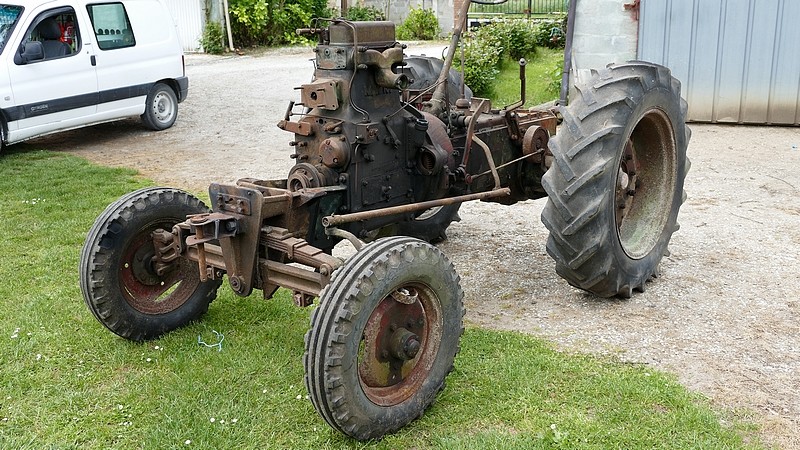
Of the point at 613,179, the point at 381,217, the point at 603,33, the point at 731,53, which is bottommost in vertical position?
the point at 381,217

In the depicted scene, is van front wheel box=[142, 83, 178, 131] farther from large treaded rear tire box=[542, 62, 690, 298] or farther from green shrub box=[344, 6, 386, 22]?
green shrub box=[344, 6, 386, 22]

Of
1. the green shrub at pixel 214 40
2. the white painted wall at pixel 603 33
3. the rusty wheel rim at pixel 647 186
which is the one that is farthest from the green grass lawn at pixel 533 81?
the green shrub at pixel 214 40

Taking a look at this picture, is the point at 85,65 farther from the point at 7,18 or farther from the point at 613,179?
the point at 613,179

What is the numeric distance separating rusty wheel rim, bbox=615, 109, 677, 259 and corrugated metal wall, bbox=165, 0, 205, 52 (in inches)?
711

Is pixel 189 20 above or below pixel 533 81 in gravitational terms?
above

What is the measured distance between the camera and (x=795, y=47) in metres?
10.8

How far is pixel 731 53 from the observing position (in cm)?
1101

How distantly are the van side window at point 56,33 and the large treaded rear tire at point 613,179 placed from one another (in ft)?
26.9

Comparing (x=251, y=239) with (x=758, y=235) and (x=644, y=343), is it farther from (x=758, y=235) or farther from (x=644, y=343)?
(x=758, y=235)

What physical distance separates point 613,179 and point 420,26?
20418mm

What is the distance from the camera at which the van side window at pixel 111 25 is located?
453 inches

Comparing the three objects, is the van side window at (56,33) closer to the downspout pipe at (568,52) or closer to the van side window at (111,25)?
the van side window at (111,25)

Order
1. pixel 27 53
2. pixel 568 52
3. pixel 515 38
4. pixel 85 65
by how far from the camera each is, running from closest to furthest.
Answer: pixel 27 53
pixel 85 65
pixel 568 52
pixel 515 38

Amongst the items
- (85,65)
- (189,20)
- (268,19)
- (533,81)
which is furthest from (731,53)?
(189,20)
